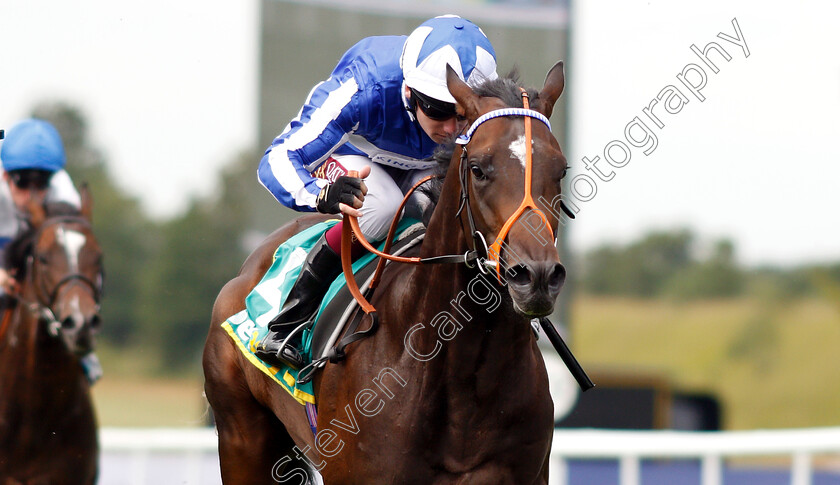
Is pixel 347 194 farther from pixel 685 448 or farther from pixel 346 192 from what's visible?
pixel 685 448

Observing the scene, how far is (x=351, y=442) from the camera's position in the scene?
9.53 feet

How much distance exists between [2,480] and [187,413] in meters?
13.3

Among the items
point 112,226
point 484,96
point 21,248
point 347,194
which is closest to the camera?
point 484,96

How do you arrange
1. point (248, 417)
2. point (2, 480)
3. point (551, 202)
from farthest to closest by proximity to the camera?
point (2, 480) < point (248, 417) < point (551, 202)

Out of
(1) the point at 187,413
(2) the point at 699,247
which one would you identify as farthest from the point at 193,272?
(2) the point at 699,247

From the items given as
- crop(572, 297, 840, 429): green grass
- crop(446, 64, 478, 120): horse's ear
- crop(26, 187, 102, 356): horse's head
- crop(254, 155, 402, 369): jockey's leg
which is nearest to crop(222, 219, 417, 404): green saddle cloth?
crop(254, 155, 402, 369): jockey's leg

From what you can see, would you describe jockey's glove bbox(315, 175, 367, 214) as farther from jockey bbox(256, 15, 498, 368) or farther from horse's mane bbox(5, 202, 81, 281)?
horse's mane bbox(5, 202, 81, 281)

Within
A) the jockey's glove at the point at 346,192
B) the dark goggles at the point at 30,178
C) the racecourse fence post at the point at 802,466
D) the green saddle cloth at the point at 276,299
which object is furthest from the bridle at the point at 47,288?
the racecourse fence post at the point at 802,466

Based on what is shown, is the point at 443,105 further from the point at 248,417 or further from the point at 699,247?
the point at 699,247

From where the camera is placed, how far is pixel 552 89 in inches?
110

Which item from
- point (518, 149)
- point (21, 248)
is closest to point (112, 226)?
point (21, 248)

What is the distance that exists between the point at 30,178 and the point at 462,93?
11.6 ft

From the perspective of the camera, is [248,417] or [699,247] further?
[699,247]

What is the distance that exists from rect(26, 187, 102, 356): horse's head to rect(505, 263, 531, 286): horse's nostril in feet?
10.5
